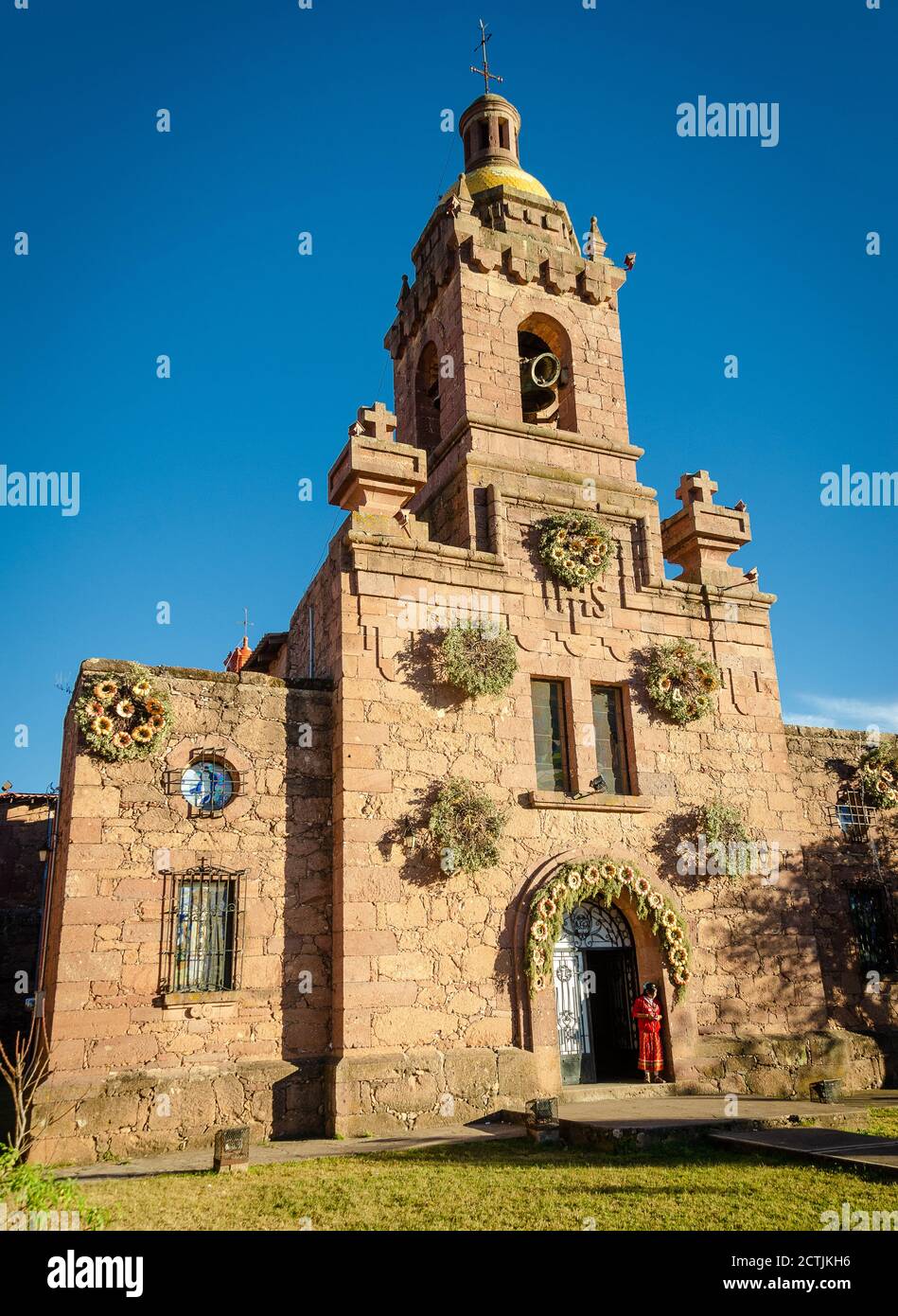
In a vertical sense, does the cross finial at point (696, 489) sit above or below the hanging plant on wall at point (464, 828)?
above

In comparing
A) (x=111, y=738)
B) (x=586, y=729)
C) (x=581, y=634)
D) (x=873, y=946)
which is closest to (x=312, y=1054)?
(x=111, y=738)

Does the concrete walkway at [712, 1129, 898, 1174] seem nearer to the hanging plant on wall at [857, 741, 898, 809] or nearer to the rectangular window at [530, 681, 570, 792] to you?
the rectangular window at [530, 681, 570, 792]

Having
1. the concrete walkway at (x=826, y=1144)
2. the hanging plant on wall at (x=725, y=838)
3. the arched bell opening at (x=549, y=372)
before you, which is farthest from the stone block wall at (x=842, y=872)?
the arched bell opening at (x=549, y=372)

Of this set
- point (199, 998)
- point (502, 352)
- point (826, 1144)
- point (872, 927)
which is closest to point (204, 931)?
point (199, 998)

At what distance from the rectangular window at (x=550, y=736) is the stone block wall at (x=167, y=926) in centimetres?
343

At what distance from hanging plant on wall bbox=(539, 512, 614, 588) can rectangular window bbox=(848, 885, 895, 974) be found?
310 inches

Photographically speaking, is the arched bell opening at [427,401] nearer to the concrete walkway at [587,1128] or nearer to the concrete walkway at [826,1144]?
the concrete walkway at [587,1128]

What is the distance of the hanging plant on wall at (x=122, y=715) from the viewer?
13398mm

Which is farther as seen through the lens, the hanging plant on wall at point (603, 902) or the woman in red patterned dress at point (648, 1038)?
the woman in red patterned dress at point (648, 1038)

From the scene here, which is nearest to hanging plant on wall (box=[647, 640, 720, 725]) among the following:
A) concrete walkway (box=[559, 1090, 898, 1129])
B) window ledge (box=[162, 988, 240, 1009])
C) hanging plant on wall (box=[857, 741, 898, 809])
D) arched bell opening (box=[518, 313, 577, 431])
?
hanging plant on wall (box=[857, 741, 898, 809])

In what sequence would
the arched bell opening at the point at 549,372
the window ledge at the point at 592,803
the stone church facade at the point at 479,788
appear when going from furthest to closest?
1. the arched bell opening at the point at 549,372
2. the window ledge at the point at 592,803
3. the stone church facade at the point at 479,788

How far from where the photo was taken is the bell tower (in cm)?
1738

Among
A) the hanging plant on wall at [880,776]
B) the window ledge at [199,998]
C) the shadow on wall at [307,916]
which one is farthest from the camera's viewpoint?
the hanging plant on wall at [880,776]
